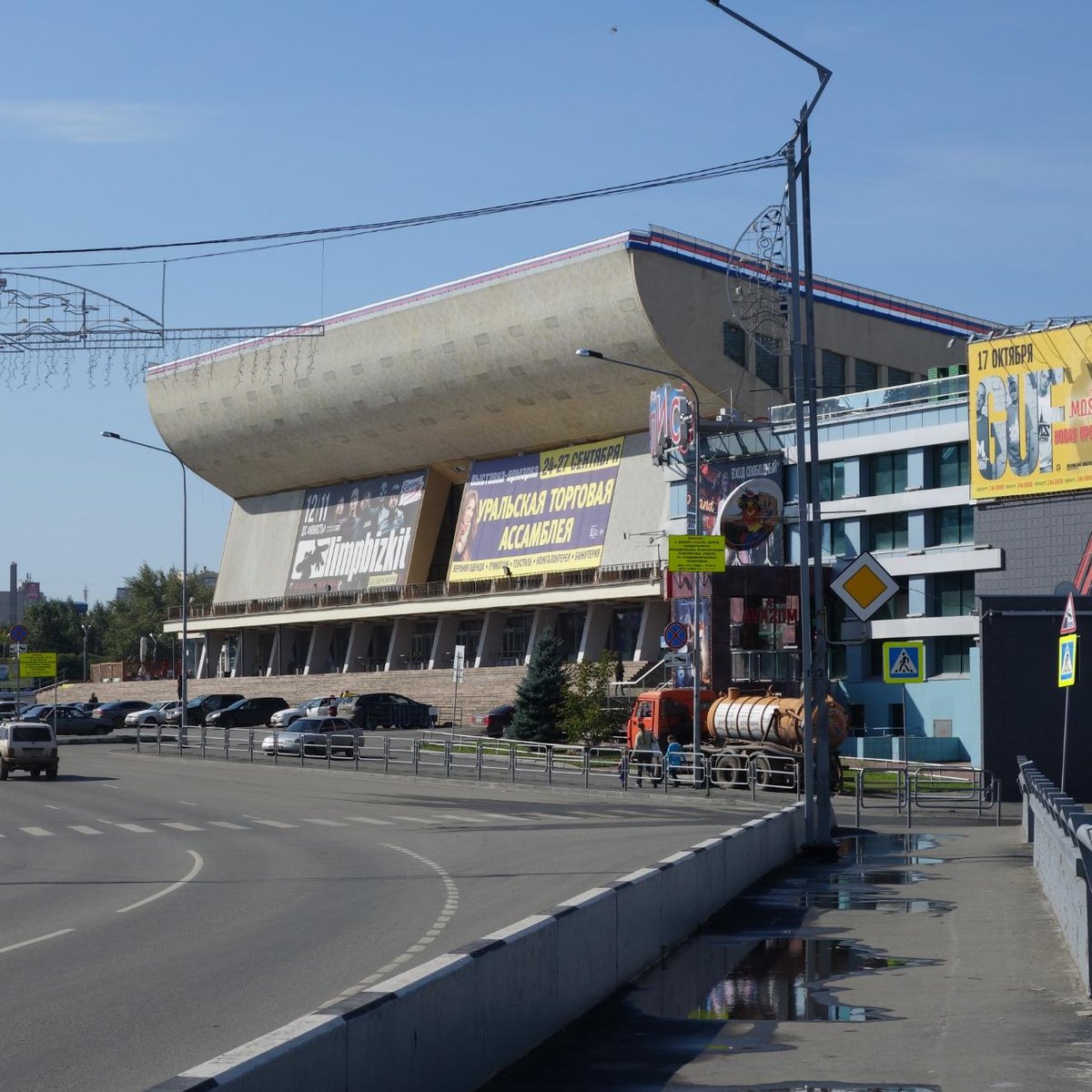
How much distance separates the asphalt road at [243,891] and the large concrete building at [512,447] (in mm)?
21890

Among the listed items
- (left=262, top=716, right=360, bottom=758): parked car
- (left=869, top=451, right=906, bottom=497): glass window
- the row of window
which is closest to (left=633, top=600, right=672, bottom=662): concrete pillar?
the row of window

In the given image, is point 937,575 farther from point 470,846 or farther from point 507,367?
point 470,846

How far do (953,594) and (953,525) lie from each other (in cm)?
245

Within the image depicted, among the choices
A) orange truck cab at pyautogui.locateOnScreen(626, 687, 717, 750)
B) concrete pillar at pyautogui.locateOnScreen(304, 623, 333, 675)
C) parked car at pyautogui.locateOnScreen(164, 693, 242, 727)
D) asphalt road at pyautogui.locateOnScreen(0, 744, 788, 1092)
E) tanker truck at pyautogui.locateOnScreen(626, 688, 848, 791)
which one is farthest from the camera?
concrete pillar at pyautogui.locateOnScreen(304, 623, 333, 675)

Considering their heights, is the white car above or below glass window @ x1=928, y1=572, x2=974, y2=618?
below

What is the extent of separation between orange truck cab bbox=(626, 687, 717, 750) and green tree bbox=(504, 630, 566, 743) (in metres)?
13.8

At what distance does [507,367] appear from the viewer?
85.4 m

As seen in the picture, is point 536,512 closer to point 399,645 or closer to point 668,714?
point 399,645

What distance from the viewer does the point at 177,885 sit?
21.0m

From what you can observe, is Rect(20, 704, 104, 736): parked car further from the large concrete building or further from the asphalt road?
the asphalt road

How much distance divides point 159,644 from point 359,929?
15789 centimetres

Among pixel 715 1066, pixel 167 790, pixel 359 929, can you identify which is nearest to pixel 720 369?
pixel 167 790

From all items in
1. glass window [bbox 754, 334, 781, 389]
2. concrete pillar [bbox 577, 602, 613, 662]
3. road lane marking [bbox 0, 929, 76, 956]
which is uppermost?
glass window [bbox 754, 334, 781, 389]

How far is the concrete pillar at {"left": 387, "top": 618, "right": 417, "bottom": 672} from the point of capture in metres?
97.2
